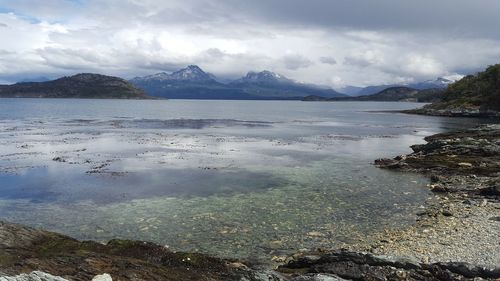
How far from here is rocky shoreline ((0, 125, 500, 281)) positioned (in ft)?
47.3

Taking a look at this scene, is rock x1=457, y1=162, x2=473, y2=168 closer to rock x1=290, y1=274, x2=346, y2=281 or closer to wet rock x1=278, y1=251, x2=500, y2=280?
wet rock x1=278, y1=251, x2=500, y2=280

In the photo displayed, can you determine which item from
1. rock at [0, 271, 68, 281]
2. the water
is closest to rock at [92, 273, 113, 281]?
rock at [0, 271, 68, 281]

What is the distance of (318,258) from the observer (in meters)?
18.9

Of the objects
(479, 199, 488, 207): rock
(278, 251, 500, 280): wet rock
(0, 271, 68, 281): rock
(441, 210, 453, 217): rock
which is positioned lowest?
(441, 210, 453, 217): rock

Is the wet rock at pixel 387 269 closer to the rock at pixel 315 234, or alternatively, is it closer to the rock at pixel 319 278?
the rock at pixel 319 278

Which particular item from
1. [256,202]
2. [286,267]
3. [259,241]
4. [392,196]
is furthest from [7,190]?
[392,196]

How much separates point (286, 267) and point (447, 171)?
104 feet

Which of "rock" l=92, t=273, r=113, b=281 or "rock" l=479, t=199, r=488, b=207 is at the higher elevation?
"rock" l=92, t=273, r=113, b=281

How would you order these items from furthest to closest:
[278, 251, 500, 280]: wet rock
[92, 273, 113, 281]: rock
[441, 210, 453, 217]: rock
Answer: [441, 210, 453, 217]: rock, [278, 251, 500, 280]: wet rock, [92, 273, 113, 281]: rock

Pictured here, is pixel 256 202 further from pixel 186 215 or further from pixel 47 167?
pixel 47 167

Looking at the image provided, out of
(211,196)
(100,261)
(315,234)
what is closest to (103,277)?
(100,261)

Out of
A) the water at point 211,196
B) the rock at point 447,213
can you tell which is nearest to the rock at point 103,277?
the water at point 211,196

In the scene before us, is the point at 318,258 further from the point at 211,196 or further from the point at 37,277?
the point at 211,196

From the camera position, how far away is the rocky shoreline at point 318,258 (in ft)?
47.3
